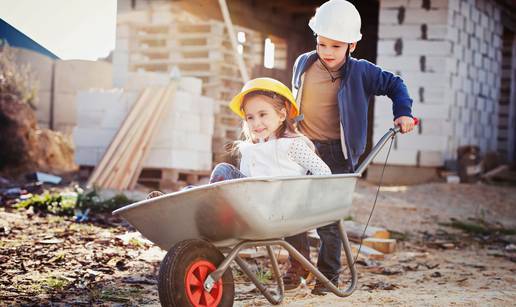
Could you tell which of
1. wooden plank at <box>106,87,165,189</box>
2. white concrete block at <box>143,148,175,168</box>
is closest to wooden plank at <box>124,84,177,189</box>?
wooden plank at <box>106,87,165,189</box>

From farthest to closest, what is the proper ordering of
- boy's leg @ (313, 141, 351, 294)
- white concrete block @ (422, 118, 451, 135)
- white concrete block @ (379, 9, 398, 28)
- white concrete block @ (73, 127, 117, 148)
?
Result: white concrete block @ (379, 9, 398, 28) < white concrete block @ (422, 118, 451, 135) < white concrete block @ (73, 127, 117, 148) < boy's leg @ (313, 141, 351, 294)

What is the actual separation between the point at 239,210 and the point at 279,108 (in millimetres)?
779

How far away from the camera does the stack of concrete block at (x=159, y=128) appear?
8.03 metres

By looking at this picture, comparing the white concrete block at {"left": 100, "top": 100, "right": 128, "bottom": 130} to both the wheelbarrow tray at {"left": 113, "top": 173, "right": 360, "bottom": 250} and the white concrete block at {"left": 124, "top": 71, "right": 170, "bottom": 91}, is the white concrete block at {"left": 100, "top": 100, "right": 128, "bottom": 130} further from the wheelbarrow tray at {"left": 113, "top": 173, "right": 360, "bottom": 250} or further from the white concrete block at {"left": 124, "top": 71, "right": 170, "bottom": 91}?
the wheelbarrow tray at {"left": 113, "top": 173, "right": 360, "bottom": 250}

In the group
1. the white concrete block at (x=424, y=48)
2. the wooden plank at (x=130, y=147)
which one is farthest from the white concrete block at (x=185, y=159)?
the white concrete block at (x=424, y=48)

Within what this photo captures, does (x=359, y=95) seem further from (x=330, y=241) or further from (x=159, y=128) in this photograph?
(x=159, y=128)

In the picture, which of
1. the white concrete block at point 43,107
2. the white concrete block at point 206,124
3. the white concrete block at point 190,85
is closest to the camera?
the white concrete block at point 190,85

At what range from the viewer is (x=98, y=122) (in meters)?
8.29

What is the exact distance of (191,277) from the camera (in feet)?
8.25

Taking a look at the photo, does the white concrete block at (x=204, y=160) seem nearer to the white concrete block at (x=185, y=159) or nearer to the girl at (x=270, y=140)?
the white concrete block at (x=185, y=159)

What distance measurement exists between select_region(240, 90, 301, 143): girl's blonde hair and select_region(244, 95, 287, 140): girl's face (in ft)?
0.04

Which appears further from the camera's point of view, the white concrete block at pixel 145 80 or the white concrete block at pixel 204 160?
the white concrete block at pixel 204 160

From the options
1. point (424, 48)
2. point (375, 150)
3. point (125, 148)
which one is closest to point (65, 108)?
point (125, 148)

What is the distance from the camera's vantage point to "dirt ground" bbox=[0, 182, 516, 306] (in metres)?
3.30
